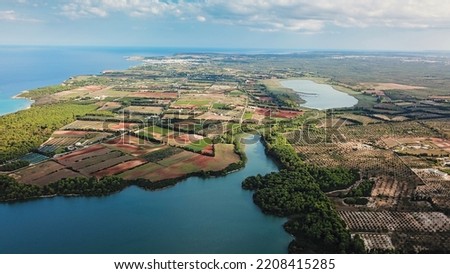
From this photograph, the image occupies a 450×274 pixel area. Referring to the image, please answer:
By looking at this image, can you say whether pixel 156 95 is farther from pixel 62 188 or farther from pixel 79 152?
pixel 62 188

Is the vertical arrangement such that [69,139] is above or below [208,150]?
below

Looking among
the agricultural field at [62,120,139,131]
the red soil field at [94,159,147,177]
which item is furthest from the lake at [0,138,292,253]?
the agricultural field at [62,120,139,131]

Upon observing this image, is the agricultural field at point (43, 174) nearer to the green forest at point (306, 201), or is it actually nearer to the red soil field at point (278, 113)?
the green forest at point (306, 201)

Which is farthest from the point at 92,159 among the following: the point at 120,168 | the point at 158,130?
the point at 158,130

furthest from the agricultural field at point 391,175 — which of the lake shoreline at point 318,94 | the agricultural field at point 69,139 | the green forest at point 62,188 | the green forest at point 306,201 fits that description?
the agricultural field at point 69,139

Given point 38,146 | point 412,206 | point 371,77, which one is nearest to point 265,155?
point 412,206

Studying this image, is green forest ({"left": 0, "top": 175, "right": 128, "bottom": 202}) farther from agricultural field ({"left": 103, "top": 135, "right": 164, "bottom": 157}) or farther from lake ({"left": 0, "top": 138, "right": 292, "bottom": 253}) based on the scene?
agricultural field ({"left": 103, "top": 135, "right": 164, "bottom": 157})
